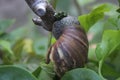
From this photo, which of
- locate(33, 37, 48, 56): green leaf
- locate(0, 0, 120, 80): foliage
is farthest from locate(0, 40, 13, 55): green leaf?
locate(33, 37, 48, 56): green leaf

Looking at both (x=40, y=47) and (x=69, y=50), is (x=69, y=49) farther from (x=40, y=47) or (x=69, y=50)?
(x=40, y=47)

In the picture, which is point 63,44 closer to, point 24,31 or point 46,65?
point 46,65

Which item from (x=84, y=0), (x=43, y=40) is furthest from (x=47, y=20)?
(x=84, y=0)

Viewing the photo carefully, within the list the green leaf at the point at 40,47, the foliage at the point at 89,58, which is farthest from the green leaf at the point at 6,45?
the green leaf at the point at 40,47

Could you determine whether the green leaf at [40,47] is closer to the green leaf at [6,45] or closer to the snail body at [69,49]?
the green leaf at [6,45]

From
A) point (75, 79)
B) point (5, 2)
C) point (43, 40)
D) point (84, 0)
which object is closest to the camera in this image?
point (75, 79)

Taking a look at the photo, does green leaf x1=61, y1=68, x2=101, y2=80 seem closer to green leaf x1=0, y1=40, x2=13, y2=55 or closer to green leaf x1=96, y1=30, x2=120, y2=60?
green leaf x1=96, y1=30, x2=120, y2=60
